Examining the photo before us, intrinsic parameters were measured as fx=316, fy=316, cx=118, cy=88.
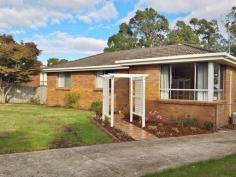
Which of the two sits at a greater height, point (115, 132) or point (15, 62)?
point (15, 62)

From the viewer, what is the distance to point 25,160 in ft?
24.2

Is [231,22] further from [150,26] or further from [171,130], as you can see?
[171,130]

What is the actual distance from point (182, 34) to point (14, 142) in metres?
39.8

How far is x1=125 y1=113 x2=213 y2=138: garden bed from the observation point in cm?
1231

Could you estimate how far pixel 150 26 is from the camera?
47.8 meters

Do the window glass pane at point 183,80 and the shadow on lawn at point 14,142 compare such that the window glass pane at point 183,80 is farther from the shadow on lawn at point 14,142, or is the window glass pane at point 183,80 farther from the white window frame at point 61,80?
the white window frame at point 61,80

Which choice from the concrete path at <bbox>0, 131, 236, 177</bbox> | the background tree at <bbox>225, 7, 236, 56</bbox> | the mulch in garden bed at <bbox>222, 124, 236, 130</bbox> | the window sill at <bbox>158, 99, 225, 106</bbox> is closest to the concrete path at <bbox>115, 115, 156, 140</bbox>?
the concrete path at <bbox>0, 131, 236, 177</bbox>

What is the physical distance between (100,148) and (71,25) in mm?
16734

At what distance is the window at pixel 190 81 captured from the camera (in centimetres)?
1438

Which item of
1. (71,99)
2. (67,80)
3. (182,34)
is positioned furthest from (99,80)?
(182,34)

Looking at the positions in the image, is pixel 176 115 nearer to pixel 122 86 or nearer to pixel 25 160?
pixel 122 86

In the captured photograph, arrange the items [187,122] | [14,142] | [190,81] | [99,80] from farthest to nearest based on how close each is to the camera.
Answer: [99,80]
[190,81]
[187,122]
[14,142]

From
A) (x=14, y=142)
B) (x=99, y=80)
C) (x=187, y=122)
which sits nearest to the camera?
(x=14, y=142)

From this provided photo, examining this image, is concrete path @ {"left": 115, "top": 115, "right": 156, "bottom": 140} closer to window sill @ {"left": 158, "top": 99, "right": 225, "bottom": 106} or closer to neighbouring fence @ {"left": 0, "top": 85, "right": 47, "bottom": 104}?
window sill @ {"left": 158, "top": 99, "right": 225, "bottom": 106}
